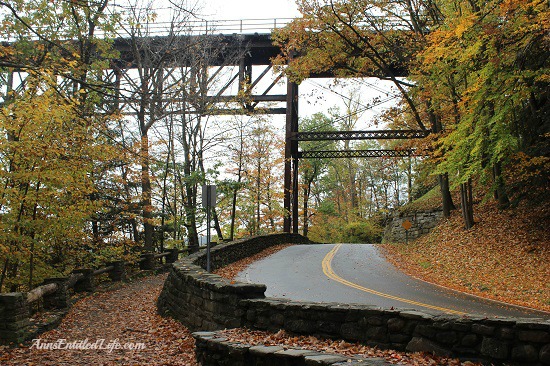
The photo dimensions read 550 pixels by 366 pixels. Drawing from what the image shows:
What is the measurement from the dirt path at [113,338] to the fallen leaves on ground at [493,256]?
290 inches

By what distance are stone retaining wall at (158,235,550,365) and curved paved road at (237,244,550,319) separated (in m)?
1.14

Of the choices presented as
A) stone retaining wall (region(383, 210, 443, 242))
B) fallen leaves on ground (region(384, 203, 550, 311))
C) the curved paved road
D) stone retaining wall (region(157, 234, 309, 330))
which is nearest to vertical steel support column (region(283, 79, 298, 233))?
stone retaining wall (region(383, 210, 443, 242))

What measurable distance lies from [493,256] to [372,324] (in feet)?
35.0

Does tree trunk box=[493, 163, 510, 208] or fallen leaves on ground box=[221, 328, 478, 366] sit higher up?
tree trunk box=[493, 163, 510, 208]

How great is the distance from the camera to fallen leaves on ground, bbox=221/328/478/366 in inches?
176

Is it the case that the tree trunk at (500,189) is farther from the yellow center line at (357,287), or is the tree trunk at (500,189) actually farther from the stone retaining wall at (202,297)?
the stone retaining wall at (202,297)

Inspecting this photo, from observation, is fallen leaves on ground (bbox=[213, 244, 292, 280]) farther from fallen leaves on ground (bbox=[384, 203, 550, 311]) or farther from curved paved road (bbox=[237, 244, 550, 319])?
fallen leaves on ground (bbox=[384, 203, 550, 311])

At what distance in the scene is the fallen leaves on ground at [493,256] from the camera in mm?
11181

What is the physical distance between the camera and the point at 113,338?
8633 millimetres

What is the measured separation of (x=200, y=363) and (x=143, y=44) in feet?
50.6

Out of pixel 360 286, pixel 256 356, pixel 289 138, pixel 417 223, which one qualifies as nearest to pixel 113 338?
pixel 256 356

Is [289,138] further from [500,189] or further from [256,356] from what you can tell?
[256,356]

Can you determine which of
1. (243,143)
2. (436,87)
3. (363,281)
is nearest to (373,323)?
(363,281)

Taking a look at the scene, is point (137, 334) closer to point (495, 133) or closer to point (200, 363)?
point (200, 363)
